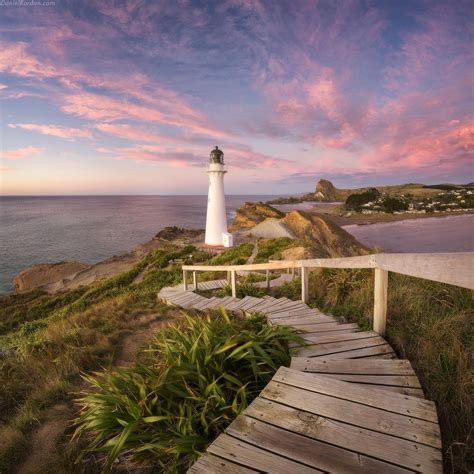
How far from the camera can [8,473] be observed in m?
2.56

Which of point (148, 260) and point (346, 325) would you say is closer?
point (346, 325)

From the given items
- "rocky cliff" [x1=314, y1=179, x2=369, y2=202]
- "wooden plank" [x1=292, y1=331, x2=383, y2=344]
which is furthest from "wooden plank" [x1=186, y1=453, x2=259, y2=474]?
"rocky cliff" [x1=314, y1=179, x2=369, y2=202]

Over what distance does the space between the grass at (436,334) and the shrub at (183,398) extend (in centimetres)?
120

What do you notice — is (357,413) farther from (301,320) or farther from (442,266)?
(301,320)

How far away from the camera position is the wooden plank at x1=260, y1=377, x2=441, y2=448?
1812mm

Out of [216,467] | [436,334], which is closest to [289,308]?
[436,334]

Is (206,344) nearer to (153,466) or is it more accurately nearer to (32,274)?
(153,466)

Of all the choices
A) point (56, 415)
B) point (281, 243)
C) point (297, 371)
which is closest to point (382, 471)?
point (297, 371)

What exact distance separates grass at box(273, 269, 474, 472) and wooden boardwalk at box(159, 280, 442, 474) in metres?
0.25

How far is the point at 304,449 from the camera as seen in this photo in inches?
67.4

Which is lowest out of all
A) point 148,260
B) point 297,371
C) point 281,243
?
point 148,260

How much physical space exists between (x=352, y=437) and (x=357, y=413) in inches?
8.2

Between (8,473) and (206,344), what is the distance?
1954 millimetres

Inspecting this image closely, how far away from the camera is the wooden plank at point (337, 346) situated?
117 inches
